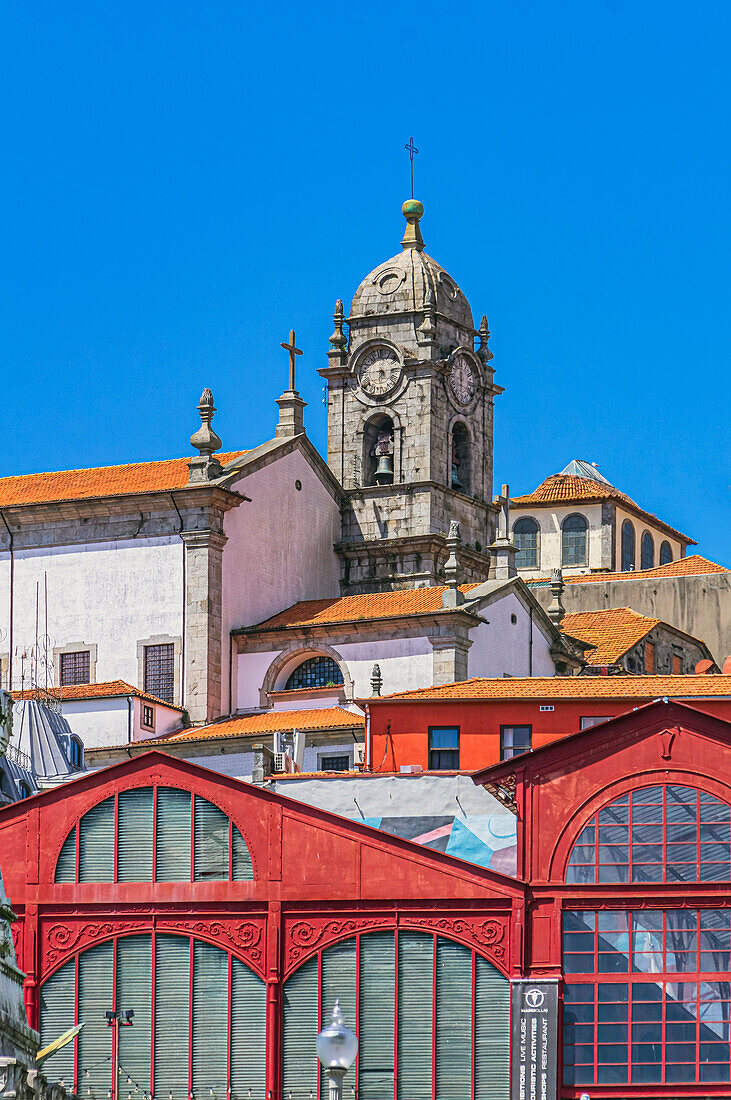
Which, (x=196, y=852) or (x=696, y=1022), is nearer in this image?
(x=696, y=1022)

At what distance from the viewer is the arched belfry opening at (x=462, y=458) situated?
74.9m

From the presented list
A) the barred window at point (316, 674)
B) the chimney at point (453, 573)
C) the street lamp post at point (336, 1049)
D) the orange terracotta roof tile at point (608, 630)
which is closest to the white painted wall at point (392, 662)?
the barred window at point (316, 674)

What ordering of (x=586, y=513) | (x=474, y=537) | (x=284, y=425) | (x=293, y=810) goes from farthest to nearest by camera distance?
(x=586, y=513) → (x=474, y=537) → (x=284, y=425) → (x=293, y=810)

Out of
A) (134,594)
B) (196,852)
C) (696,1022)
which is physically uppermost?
(134,594)

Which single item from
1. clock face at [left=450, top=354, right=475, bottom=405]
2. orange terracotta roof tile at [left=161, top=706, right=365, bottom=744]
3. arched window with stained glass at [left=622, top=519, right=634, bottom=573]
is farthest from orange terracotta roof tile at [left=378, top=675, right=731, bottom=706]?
arched window with stained glass at [left=622, top=519, right=634, bottom=573]

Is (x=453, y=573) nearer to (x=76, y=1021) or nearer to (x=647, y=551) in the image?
(x=76, y=1021)

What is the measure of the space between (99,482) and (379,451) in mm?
9708

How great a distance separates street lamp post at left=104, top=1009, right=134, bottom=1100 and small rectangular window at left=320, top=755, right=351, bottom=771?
17.8m

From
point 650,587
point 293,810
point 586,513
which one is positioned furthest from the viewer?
point 586,513

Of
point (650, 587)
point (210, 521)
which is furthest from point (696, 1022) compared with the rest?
point (650, 587)

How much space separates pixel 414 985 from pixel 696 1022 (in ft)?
15.2

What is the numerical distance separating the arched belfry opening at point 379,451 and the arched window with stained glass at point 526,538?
21.7 m

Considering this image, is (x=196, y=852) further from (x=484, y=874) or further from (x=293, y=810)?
(x=484, y=874)

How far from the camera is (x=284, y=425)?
69.5m
